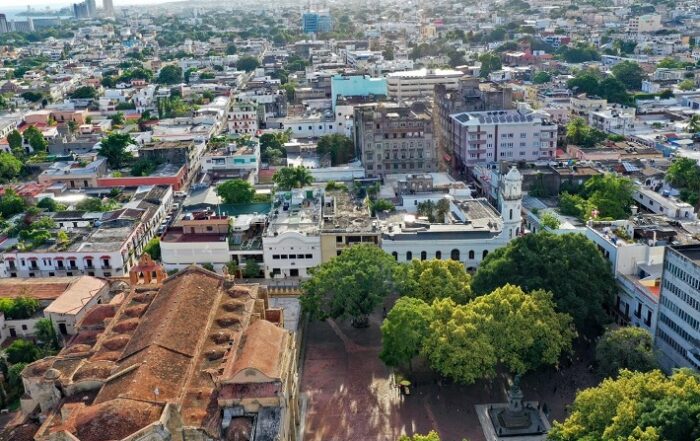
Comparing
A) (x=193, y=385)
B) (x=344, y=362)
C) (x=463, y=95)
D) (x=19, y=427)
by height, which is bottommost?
(x=344, y=362)

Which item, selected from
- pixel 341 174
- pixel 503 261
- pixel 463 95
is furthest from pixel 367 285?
pixel 463 95

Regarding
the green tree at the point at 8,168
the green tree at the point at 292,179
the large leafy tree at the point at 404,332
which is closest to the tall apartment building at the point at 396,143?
the green tree at the point at 292,179

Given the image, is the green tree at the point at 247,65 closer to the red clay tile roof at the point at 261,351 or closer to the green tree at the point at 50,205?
the green tree at the point at 50,205

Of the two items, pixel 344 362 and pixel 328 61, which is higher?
pixel 328 61

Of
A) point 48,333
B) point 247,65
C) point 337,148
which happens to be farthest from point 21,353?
point 247,65

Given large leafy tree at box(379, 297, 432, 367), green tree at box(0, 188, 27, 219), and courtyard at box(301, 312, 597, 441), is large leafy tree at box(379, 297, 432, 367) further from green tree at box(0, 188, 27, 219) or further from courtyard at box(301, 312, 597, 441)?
green tree at box(0, 188, 27, 219)

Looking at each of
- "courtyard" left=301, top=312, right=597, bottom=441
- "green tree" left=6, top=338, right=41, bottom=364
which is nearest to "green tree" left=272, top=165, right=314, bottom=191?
"courtyard" left=301, top=312, right=597, bottom=441

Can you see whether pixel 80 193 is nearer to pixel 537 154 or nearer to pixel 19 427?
pixel 19 427

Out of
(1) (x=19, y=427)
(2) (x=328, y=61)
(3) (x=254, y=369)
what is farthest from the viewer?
(2) (x=328, y=61)
